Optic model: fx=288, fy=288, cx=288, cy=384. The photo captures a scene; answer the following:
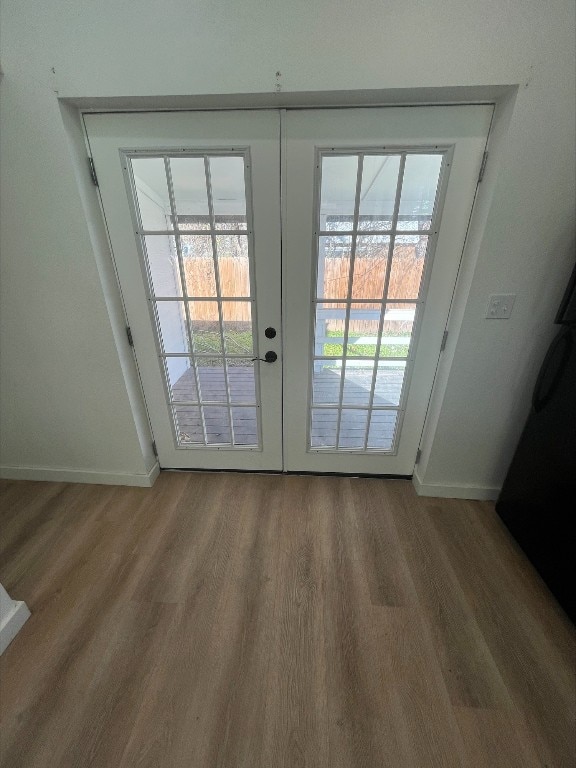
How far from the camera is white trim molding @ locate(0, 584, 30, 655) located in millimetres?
1181

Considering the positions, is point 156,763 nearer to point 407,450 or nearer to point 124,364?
point 124,364

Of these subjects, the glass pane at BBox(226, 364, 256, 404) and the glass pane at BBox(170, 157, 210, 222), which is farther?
the glass pane at BBox(226, 364, 256, 404)

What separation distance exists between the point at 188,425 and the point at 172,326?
680 mm

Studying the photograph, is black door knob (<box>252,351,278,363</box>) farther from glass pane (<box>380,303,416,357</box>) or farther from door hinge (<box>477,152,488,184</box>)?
door hinge (<box>477,152,488,184</box>)

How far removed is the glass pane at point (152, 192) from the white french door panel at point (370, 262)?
59 centimetres

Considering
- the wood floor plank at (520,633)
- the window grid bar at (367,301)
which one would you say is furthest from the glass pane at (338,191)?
the wood floor plank at (520,633)

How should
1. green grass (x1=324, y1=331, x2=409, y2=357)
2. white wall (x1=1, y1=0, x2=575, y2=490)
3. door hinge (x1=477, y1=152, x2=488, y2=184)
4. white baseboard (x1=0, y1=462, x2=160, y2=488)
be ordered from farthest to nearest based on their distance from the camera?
1. white baseboard (x1=0, y1=462, x2=160, y2=488)
2. green grass (x1=324, y1=331, x2=409, y2=357)
3. door hinge (x1=477, y1=152, x2=488, y2=184)
4. white wall (x1=1, y1=0, x2=575, y2=490)

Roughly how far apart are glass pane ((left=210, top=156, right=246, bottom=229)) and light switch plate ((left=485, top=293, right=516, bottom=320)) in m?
1.28

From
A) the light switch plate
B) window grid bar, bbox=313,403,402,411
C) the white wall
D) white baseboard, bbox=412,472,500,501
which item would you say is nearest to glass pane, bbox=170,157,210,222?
the white wall

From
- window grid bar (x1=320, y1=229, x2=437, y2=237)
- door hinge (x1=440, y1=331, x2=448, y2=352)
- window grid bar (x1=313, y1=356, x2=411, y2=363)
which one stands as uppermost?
window grid bar (x1=320, y1=229, x2=437, y2=237)

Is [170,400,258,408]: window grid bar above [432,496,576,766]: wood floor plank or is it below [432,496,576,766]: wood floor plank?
above

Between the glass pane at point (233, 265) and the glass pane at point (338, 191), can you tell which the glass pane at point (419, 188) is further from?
the glass pane at point (233, 265)

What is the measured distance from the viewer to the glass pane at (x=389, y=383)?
171 centimetres

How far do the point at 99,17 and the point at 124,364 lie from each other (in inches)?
56.6
